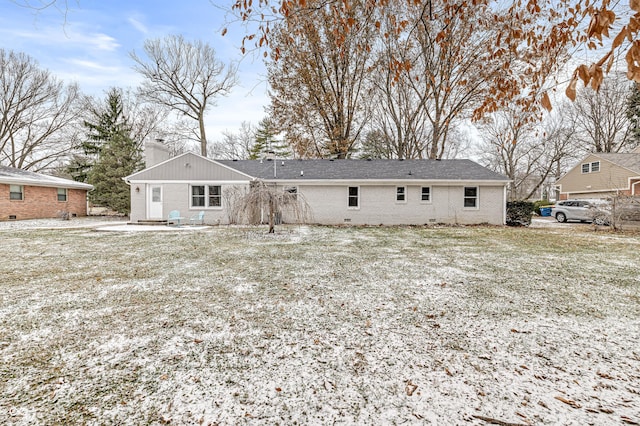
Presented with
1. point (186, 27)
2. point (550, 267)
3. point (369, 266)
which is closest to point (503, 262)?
point (550, 267)

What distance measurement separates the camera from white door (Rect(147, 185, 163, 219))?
50.2 feet

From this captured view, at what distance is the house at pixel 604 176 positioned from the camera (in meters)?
19.9

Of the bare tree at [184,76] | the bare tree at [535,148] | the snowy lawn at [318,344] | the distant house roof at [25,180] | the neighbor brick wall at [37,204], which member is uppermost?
the bare tree at [184,76]

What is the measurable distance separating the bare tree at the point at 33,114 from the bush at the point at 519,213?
33547 millimetres

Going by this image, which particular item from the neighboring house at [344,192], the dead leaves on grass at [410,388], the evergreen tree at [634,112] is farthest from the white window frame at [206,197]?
the evergreen tree at [634,112]

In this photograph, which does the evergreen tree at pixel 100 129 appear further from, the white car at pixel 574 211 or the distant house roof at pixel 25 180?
the white car at pixel 574 211

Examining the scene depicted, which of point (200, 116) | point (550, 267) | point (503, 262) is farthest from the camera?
point (200, 116)

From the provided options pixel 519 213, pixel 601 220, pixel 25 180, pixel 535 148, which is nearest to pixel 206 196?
pixel 25 180

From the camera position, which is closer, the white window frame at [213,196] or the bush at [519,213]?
the white window frame at [213,196]

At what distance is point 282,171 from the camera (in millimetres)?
16766

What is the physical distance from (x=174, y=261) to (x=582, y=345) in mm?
6911

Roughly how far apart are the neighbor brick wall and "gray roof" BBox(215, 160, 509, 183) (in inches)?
454

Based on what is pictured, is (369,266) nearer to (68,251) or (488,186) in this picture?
(68,251)

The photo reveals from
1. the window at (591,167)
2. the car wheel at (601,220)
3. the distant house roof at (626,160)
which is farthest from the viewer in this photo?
the window at (591,167)
